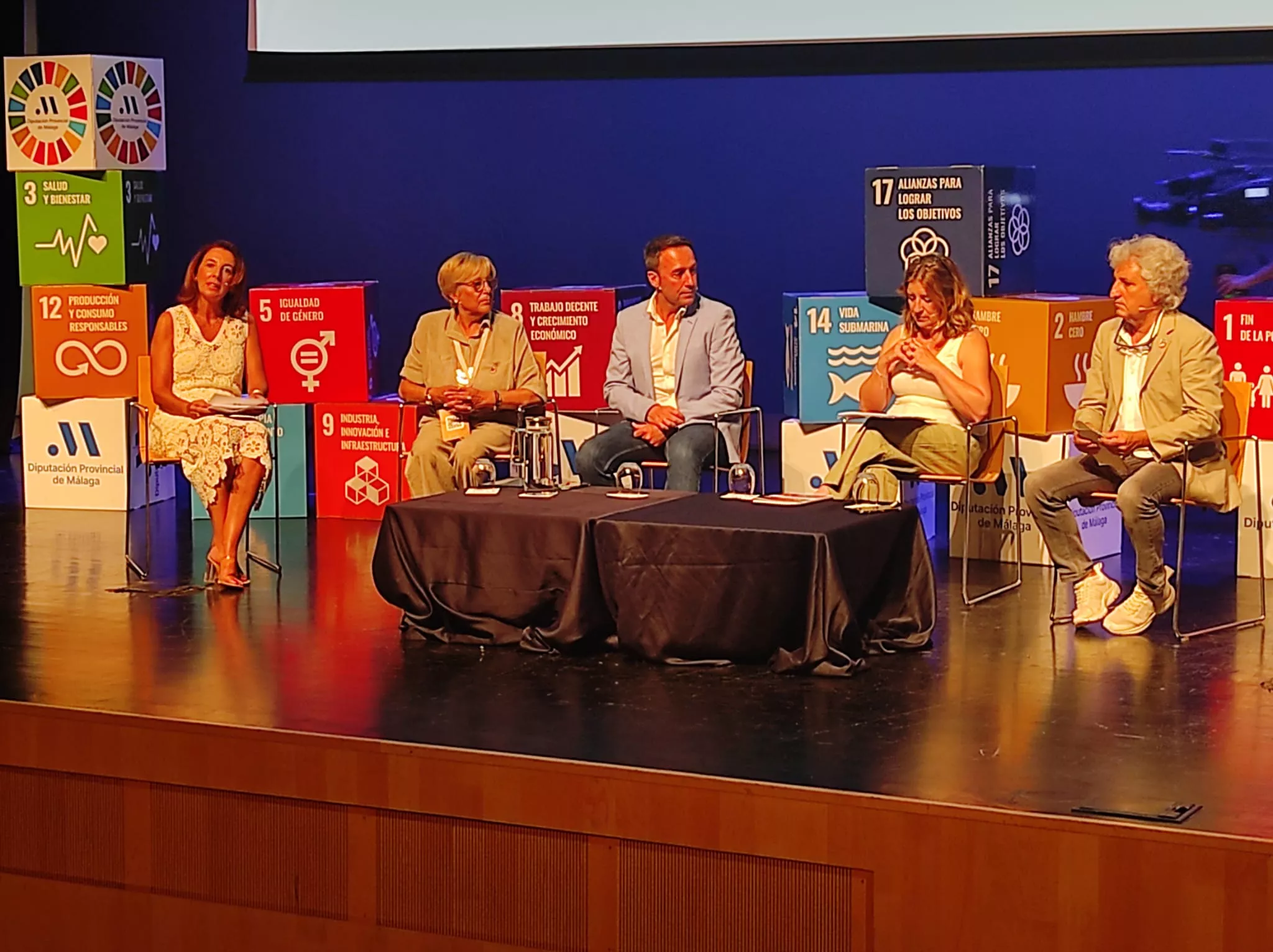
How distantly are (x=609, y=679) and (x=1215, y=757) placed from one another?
149 centimetres

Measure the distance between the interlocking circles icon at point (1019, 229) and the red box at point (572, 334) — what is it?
1.57 metres

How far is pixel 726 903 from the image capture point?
3.74m

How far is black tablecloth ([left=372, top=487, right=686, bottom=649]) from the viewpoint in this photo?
506 cm

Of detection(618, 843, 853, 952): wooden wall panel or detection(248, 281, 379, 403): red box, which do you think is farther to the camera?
detection(248, 281, 379, 403): red box

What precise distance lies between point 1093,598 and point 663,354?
5.64ft

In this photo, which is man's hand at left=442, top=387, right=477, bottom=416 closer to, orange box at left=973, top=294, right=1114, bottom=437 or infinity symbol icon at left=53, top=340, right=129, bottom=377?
orange box at left=973, top=294, right=1114, bottom=437

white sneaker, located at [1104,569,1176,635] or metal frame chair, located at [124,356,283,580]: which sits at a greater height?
metal frame chair, located at [124,356,283,580]

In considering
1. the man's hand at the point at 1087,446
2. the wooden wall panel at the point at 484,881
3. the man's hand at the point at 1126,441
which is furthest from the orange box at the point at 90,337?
the wooden wall panel at the point at 484,881

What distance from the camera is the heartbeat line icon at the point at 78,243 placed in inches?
299

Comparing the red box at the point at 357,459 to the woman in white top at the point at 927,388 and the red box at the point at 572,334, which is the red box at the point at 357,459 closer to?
the red box at the point at 572,334

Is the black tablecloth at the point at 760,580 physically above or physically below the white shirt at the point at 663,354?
below

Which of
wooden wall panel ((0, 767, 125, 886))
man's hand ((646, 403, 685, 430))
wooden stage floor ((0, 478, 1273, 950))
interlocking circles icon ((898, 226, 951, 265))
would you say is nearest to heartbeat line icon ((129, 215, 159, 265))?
man's hand ((646, 403, 685, 430))

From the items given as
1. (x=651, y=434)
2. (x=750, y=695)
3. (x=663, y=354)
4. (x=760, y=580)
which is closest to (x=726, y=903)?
(x=750, y=695)

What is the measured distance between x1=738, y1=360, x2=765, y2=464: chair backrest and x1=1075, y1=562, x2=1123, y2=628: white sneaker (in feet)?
4.21
